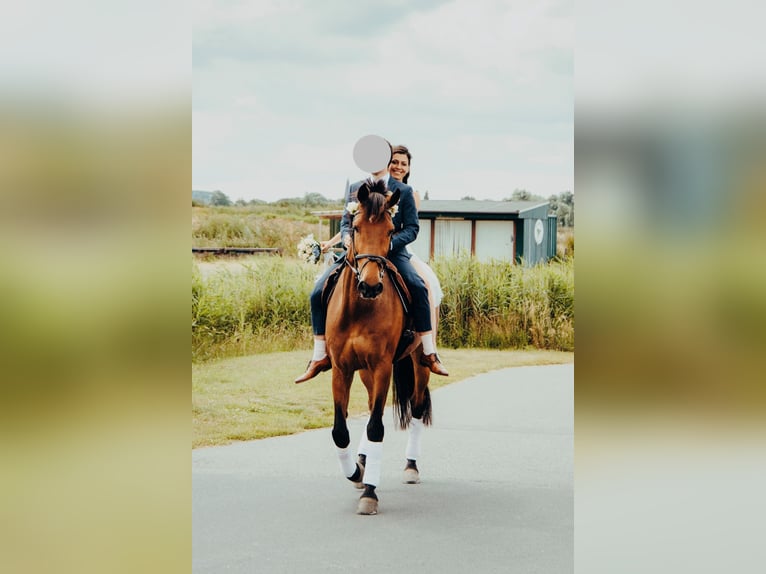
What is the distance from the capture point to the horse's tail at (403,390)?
17.3 feet

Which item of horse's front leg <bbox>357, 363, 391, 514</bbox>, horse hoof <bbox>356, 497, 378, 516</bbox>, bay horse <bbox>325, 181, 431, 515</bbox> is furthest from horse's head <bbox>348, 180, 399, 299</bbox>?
horse hoof <bbox>356, 497, 378, 516</bbox>

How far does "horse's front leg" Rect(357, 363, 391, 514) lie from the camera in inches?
181

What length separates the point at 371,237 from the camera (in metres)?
4.29

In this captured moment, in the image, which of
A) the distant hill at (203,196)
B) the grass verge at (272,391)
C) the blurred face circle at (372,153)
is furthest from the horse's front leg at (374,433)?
the distant hill at (203,196)

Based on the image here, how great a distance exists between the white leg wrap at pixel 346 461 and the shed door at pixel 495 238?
301 inches

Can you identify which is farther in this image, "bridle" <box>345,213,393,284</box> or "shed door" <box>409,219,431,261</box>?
"shed door" <box>409,219,431,261</box>

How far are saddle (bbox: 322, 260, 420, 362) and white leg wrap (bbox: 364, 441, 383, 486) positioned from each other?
57 centimetres

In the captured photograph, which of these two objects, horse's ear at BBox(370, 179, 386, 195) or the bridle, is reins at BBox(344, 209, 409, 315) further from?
horse's ear at BBox(370, 179, 386, 195)

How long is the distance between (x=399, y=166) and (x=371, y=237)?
2.96ft

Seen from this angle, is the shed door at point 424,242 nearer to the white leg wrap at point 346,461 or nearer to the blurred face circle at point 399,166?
the blurred face circle at point 399,166

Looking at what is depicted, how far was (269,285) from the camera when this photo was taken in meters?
10.5
